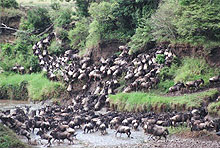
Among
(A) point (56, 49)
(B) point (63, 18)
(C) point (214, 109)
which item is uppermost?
(B) point (63, 18)

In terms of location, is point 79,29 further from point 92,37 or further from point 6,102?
point 6,102

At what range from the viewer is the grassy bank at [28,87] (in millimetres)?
31797

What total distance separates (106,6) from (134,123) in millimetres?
14995

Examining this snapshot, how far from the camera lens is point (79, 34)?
36.6 m

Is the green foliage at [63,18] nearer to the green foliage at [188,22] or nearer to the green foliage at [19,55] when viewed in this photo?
the green foliage at [19,55]

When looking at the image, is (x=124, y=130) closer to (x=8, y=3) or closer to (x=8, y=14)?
(x=8, y=14)

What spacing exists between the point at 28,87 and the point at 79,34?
6.42 m

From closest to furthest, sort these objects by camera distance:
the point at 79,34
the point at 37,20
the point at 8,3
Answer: the point at 79,34 → the point at 37,20 → the point at 8,3

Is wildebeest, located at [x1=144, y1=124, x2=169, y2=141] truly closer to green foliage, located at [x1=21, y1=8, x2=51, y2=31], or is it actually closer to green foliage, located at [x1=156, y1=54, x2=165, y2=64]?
green foliage, located at [x1=156, y1=54, x2=165, y2=64]

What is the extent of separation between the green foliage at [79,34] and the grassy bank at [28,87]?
4.16 meters

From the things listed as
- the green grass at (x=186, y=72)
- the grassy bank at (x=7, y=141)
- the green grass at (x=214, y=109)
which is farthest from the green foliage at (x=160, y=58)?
the grassy bank at (x=7, y=141)

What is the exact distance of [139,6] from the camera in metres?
34.2

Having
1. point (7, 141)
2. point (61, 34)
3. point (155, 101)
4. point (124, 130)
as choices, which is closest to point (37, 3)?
point (61, 34)

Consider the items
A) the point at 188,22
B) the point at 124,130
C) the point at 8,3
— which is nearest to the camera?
the point at 124,130
